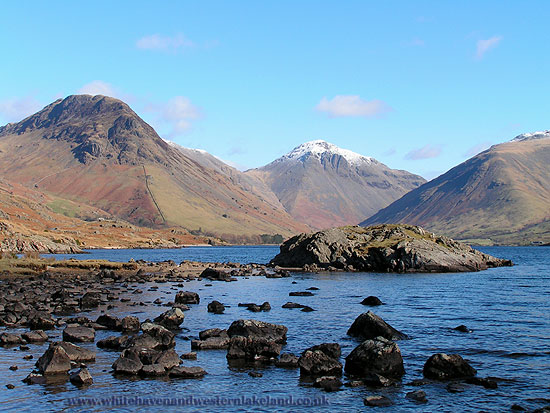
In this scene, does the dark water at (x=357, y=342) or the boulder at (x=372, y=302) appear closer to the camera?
the dark water at (x=357, y=342)

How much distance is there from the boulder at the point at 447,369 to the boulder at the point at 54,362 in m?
20.2

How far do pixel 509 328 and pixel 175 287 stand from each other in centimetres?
5032

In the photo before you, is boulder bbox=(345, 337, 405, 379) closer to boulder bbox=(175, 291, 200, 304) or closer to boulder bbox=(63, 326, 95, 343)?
boulder bbox=(63, 326, 95, 343)

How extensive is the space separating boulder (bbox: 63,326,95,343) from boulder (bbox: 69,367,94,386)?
9631 mm

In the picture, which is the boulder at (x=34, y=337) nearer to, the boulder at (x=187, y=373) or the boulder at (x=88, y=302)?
the boulder at (x=187, y=373)

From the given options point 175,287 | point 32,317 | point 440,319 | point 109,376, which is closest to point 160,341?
point 109,376

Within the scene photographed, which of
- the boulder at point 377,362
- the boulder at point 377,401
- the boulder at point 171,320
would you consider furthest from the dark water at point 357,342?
the boulder at point 171,320

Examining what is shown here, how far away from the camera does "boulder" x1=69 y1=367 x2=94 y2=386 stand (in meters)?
26.4

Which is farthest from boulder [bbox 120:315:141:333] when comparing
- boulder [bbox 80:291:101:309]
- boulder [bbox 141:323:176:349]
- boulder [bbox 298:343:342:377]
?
boulder [bbox 298:343:342:377]

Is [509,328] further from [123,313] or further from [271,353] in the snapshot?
[123,313]

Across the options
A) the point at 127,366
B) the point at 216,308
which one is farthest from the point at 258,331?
the point at 216,308

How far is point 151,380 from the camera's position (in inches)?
1096

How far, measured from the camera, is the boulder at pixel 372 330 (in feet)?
128

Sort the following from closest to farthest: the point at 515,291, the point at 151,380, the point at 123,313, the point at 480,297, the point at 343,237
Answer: the point at 151,380, the point at 123,313, the point at 480,297, the point at 515,291, the point at 343,237
